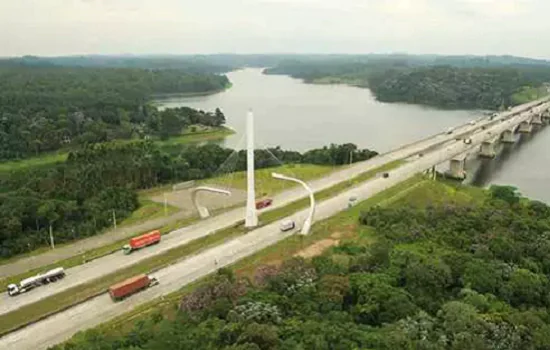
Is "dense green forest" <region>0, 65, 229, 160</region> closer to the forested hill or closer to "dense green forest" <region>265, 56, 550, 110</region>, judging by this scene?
the forested hill

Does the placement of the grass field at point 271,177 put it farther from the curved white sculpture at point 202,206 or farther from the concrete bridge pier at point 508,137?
the concrete bridge pier at point 508,137

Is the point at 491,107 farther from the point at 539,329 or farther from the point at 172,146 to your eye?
the point at 539,329

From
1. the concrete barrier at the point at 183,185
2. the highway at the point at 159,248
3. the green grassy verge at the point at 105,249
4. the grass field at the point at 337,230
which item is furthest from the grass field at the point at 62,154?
the grass field at the point at 337,230

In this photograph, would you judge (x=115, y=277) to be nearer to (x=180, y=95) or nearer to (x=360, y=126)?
(x=360, y=126)

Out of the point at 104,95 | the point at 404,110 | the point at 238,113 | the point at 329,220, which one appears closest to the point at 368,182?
the point at 329,220

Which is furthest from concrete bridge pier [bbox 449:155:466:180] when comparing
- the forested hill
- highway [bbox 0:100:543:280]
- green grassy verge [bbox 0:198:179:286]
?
the forested hill
